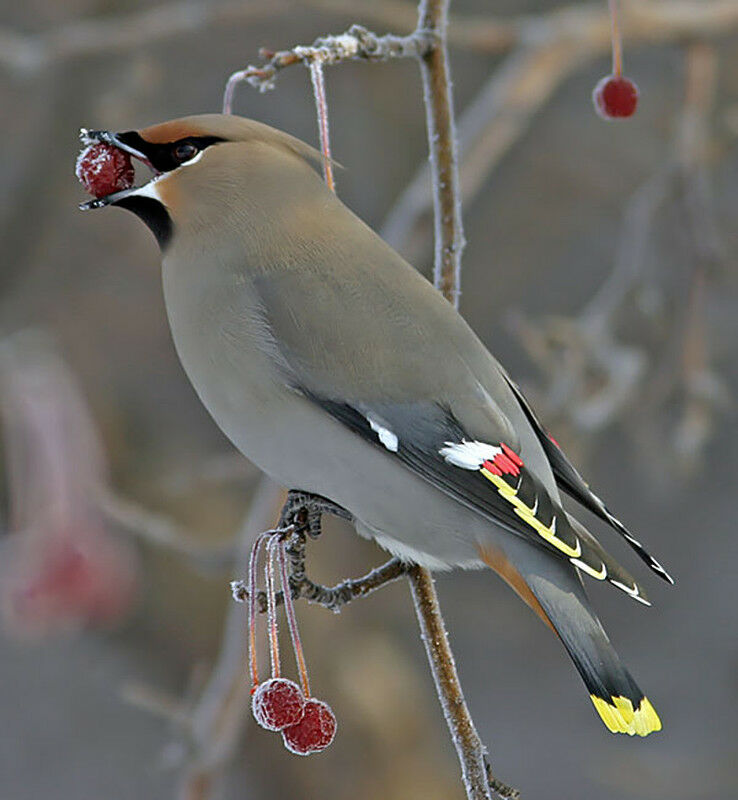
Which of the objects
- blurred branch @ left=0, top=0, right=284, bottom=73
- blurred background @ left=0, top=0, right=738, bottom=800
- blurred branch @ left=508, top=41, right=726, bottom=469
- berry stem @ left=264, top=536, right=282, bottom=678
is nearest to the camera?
berry stem @ left=264, top=536, right=282, bottom=678

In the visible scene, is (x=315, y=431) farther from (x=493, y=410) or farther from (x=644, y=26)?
(x=644, y=26)

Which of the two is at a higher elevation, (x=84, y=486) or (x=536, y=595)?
(x=84, y=486)

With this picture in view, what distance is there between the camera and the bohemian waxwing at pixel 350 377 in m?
1.19

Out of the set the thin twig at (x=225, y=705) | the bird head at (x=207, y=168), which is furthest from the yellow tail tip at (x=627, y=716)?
the thin twig at (x=225, y=705)

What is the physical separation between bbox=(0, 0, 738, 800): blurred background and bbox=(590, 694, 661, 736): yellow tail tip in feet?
3.52

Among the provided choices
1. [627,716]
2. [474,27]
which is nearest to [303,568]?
[627,716]

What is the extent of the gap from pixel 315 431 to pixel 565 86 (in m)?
2.62

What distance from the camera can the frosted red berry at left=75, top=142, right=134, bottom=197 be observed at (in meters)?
1.15

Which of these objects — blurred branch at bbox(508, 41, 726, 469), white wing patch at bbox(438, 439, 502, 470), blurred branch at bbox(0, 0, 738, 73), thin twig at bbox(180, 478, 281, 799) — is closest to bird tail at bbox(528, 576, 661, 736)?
white wing patch at bbox(438, 439, 502, 470)

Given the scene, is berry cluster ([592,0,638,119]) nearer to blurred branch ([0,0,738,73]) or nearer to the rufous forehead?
the rufous forehead

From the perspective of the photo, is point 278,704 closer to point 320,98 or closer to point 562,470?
point 562,470

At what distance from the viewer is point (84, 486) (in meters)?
2.04

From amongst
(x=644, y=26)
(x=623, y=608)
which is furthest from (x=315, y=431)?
(x=623, y=608)

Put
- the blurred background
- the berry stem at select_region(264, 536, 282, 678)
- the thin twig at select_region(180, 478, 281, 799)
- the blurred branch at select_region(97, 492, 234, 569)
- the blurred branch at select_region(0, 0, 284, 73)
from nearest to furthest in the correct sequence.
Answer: the berry stem at select_region(264, 536, 282, 678), the blurred branch at select_region(97, 492, 234, 569), the thin twig at select_region(180, 478, 281, 799), the blurred branch at select_region(0, 0, 284, 73), the blurred background
